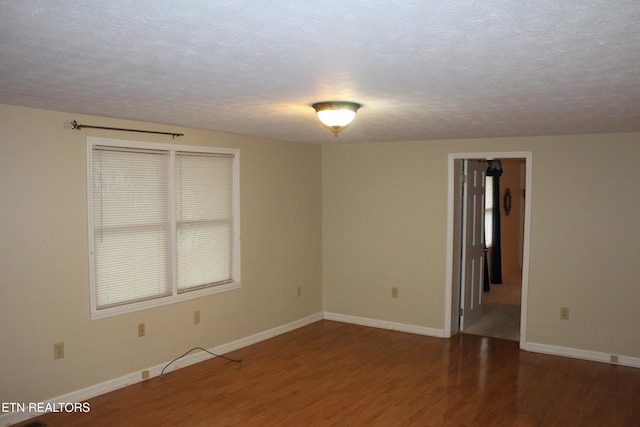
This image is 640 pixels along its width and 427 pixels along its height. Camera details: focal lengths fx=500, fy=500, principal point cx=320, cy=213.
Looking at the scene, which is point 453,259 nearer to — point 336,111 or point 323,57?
point 336,111

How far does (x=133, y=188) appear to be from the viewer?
4.19 metres

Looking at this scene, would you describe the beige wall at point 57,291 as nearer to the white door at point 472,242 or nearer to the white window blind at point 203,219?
the white window blind at point 203,219

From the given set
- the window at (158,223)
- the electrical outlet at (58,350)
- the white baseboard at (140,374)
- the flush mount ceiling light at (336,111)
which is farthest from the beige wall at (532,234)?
the electrical outlet at (58,350)

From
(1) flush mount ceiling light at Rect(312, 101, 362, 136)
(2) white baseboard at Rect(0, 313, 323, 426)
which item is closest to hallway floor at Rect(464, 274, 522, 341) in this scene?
(2) white baseboard at Rect(0, 313, 323, 426)

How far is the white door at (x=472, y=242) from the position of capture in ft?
18.9

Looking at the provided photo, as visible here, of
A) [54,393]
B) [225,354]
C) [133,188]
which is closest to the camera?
[54,393]

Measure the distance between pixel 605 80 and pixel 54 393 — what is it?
13.4 feet

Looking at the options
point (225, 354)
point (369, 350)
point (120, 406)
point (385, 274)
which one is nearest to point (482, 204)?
point (385, 274)

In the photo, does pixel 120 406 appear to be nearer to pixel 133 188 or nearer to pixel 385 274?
pixel 133 188

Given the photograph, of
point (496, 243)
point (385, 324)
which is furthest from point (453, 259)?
point (496, 243)

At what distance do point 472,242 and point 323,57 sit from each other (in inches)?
176

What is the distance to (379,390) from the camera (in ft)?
13.7

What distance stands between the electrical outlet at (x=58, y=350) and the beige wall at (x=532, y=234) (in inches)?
132

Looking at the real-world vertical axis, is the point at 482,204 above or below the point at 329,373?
above
